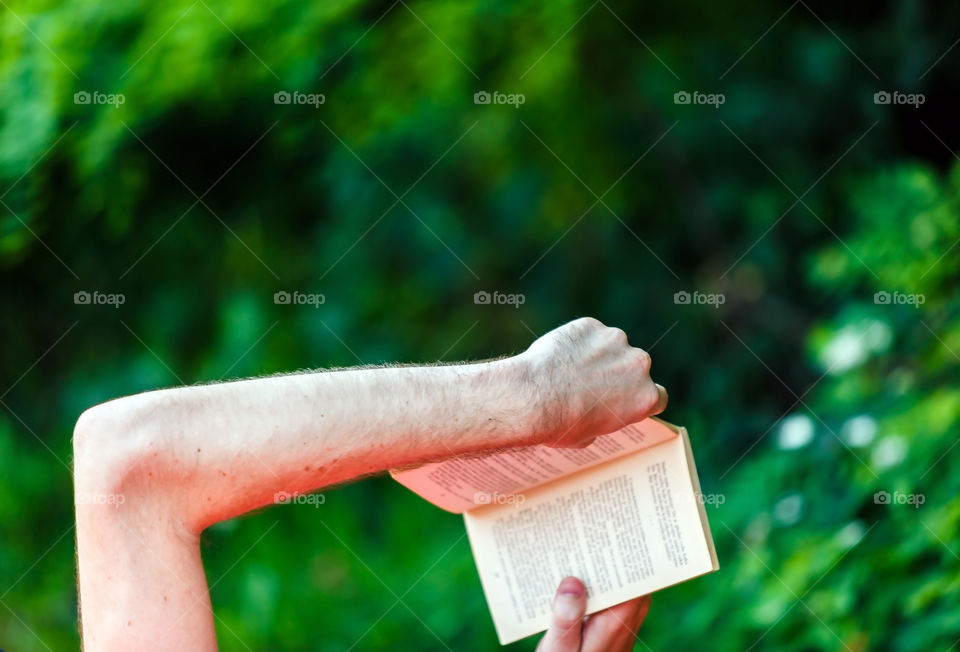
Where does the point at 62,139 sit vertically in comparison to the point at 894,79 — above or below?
below

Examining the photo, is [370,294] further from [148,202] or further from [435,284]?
[148,202]

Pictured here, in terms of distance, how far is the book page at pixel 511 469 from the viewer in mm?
1238

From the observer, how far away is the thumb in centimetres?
132

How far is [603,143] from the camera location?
3.48 m

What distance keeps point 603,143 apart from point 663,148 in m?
0.22

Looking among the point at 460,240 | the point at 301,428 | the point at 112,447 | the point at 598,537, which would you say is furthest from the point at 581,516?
the point at 460,240

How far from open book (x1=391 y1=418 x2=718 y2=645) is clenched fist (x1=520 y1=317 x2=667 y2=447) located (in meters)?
0.07

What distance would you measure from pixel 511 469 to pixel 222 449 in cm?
44

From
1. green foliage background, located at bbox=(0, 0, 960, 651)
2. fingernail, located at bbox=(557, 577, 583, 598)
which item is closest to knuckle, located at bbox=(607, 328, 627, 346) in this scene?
fingernail, located at bbox=(557, 577, 583, 598)

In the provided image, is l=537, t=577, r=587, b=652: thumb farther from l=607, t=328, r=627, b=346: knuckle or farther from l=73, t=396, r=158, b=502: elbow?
l=73, t=396, r=158, b=502: elbow

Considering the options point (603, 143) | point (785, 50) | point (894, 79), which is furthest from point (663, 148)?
point (894, 79)

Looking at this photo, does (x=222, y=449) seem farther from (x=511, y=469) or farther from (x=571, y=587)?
(x=571, y=587)

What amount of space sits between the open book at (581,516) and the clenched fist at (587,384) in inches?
2.6

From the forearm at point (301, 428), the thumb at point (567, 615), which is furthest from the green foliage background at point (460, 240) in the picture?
the forearm at point (301, 428)
